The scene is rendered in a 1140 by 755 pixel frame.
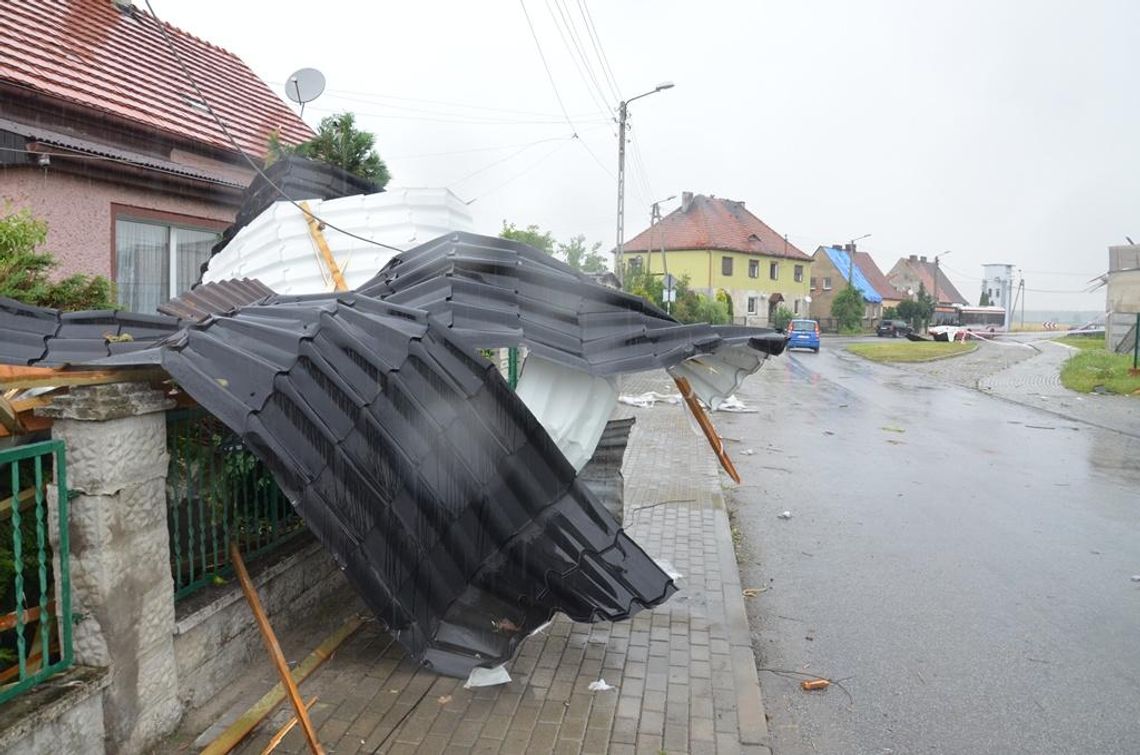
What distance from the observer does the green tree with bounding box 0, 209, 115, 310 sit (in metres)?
4.64

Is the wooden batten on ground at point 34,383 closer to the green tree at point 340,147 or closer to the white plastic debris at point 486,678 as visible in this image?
the white plastic debris at point 486,678

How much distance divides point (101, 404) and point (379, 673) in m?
2.15

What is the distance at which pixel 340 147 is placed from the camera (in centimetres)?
888

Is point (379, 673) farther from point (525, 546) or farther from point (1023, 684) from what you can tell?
point (1023, 684)

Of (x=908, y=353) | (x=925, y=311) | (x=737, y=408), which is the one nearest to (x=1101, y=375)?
(x=737, y=408)

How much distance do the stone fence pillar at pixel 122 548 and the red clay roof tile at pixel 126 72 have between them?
19.7 feet

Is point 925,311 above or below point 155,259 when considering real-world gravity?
above

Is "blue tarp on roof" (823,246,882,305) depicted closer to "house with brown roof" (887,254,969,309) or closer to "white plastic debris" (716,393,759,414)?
"house with brown roof" (887,254,969,309)

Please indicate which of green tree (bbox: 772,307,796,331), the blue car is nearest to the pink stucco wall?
the blue car

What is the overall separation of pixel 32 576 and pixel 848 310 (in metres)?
61.1

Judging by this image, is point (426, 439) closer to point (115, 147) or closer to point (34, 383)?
point (34, 383)

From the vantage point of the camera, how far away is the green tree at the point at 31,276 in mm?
4637

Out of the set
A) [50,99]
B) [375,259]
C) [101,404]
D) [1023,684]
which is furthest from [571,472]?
[50,99]

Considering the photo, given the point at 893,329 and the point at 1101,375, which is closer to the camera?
the point at 1101,375
